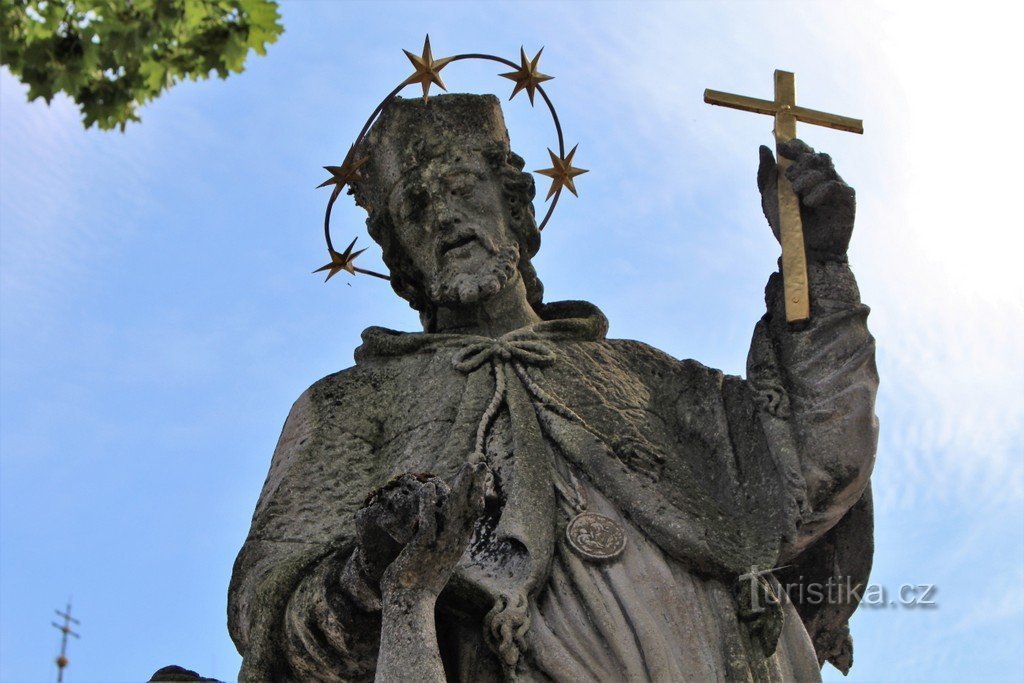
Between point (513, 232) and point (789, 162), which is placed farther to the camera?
point (513, 232)

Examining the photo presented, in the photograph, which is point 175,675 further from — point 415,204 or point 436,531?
point 415,204

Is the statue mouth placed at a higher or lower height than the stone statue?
higher

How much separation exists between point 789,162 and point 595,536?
7.11 feet

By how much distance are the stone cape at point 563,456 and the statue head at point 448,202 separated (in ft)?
1.25

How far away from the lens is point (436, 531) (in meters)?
9.24

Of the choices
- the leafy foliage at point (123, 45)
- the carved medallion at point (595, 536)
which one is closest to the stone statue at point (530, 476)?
the carved medallion at point (595, 536)

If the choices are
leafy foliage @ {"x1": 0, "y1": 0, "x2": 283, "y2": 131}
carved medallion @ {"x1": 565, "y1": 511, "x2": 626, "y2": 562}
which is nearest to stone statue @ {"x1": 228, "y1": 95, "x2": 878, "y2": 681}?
carved medallion @ {"x1": 565, "y1": 511, "x2": 626, "y2": 562}

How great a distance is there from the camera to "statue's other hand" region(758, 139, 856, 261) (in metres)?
11.2

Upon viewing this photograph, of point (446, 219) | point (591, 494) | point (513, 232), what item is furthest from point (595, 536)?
point (513, 232)

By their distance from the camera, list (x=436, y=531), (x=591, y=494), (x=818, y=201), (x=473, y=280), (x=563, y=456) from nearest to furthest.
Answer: (x=436, y=531)
(x=591, y=494)
(x=563, y=456)
(x=818, y=201)
(x=473, y=280)

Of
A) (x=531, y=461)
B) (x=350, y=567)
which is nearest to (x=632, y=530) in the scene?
(x=531, y=461)

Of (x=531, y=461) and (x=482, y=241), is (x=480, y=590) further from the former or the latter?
(x=482, y=241)

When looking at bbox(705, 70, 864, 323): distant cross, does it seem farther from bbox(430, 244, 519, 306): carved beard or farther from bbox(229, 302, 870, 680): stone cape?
bbox(430, 244, 519, 306): carved beard

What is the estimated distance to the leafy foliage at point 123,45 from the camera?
7035mm
